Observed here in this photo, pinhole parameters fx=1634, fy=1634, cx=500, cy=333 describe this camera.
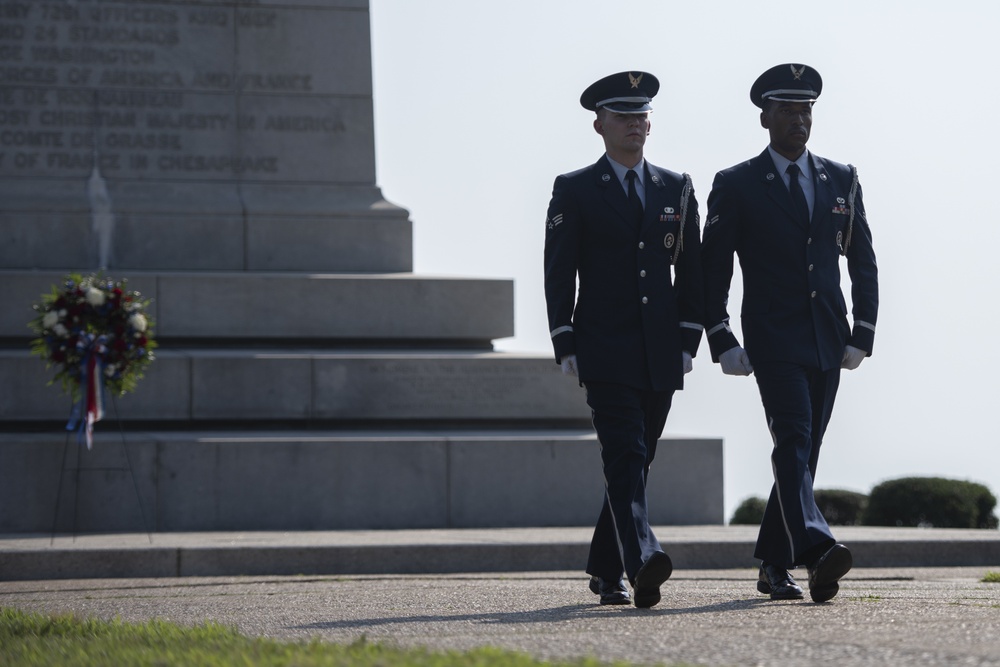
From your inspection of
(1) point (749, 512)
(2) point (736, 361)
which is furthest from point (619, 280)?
(1) point (749, 512)

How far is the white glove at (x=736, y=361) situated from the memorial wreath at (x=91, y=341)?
562cm

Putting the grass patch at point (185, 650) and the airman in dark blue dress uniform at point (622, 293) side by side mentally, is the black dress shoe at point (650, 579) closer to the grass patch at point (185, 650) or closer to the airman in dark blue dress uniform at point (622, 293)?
the airman in dark blue dress uniform at point (622, 293)

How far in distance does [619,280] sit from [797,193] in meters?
0.82

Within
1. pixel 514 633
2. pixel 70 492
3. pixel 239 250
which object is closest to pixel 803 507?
pixel 514 633

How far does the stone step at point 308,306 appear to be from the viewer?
1329cm

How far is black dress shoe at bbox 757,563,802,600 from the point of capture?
6312mm

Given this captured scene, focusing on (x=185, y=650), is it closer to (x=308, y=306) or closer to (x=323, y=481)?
(x=323, y=481)

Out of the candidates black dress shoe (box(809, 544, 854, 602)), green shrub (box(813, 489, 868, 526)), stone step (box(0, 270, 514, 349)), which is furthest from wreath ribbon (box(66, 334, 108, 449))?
green shrub (box(813, 489, 868, 526))

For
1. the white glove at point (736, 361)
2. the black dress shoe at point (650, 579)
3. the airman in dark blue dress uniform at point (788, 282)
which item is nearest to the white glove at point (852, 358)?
the airman in dark blue dress uniform at point (788, 282)

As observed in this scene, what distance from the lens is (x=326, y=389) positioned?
42.6 feet

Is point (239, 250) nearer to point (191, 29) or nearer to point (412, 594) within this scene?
point (191, 29)

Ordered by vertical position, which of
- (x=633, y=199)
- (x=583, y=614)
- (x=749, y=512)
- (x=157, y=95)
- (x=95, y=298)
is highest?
(x=157, y=95)

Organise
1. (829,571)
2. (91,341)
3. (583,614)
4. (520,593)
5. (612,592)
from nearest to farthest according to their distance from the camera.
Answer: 1. (583,614)
2. (829,571)
3. (612,592)
4. (520,593)
5. (91,341)

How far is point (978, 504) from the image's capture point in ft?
49.1
